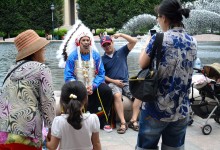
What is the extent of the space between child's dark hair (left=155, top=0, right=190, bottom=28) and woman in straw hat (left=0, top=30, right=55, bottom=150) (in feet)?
3.46

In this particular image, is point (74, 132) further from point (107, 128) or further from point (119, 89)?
point (119, 89)

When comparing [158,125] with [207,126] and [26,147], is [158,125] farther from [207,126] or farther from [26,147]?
[207,126]

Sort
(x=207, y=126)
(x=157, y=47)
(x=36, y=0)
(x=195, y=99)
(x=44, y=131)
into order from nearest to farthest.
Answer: (x=157, y=47) → (x=44, y=131) → (x=207, y=126) → (x=195, y=99) → (x=36, y=0)

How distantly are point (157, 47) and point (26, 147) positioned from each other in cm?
135

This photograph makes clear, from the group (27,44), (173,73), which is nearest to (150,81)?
(173,73)

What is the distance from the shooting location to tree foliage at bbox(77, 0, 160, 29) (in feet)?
165

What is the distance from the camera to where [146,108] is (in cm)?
290

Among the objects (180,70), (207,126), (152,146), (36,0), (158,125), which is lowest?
(207,126)

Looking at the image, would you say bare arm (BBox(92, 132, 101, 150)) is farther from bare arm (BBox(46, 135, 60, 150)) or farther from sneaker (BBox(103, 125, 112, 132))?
sneaker (BBox(103, 125, 112, 132))

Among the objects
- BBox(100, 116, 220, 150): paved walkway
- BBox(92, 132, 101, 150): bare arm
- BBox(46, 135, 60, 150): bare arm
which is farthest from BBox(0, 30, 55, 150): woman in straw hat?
BBox(100, 116, 220, 150): paved walkway

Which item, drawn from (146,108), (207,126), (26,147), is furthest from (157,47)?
(207,126)

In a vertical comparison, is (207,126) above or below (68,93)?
below

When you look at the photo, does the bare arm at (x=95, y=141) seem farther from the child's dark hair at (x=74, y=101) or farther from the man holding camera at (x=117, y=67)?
the man holding camera at (x=117, y=67)

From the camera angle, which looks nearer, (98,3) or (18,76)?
(18,76)
